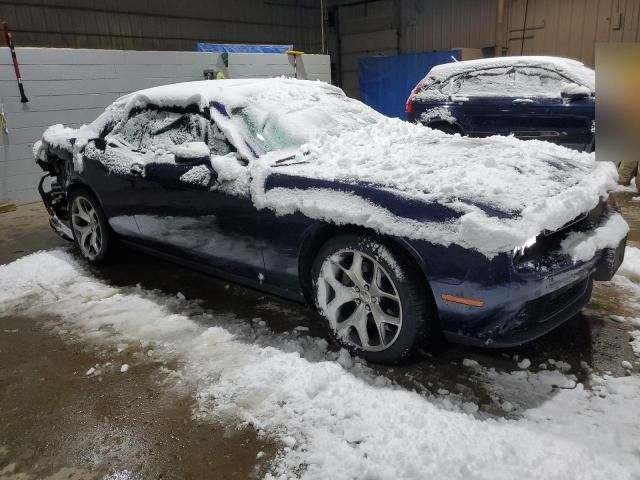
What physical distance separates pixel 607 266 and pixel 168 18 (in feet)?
45.8

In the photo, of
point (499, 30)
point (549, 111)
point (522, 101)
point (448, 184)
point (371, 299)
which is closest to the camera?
point (448, 184)

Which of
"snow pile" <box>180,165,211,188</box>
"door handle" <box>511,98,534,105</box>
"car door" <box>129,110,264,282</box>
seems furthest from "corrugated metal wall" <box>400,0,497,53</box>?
"snow pile" <box>180,165,211,188</box>

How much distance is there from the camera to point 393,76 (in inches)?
493

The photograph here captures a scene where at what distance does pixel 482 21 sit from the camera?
1388 centimetres

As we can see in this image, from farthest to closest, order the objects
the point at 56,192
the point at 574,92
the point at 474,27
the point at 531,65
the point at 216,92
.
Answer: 1. the point at 474,27
2. the point at 531,65
3. the point at 574,92
4. the point at 56,192
5. the point at 216,92

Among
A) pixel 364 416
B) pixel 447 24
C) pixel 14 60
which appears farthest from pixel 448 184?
pixel 447 24

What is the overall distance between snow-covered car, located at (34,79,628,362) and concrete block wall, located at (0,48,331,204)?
163 inches

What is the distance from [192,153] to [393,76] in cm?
1045

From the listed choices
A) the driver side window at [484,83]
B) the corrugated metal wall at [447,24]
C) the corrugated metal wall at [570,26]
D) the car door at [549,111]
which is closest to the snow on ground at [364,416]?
the car door at [549,111]

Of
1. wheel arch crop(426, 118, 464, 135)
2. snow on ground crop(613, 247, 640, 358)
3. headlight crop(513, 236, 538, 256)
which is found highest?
wheel arch crop(426, 118, 464, 135)

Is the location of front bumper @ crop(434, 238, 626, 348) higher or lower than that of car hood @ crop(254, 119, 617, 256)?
lower

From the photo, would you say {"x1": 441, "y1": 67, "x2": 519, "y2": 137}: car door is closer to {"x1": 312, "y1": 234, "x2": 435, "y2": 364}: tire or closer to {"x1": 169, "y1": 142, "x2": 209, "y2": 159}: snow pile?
{"x1": 169, "y1": 142, "x2": 209, "y2": 159}: snow pile

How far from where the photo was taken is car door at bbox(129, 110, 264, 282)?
3.06 m

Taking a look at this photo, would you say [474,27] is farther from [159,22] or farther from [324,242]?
[324,242]
